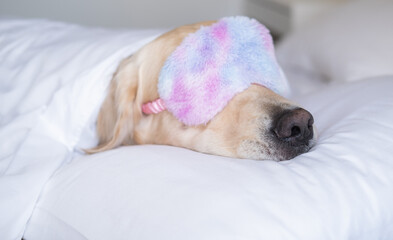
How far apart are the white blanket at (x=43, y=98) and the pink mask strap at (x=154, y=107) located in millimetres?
180

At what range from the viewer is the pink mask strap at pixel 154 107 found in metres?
1.35

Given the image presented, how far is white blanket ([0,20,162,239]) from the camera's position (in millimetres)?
1170

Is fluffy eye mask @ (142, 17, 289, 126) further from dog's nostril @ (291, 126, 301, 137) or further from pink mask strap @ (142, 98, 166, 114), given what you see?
dog's nostril @ (291, 126, 301, 137)

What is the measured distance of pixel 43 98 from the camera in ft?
4.76

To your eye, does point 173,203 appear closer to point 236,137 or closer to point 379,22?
point 236,137

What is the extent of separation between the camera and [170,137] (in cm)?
134

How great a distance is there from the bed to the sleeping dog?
0.22 ft

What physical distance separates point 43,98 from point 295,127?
822 millimetres

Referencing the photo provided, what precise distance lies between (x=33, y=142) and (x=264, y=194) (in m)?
0.76

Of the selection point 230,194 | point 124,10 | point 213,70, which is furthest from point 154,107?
point 124,10

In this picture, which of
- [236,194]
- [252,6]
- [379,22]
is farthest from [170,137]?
[252,6]

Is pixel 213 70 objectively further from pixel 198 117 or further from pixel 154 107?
pixel 154 107

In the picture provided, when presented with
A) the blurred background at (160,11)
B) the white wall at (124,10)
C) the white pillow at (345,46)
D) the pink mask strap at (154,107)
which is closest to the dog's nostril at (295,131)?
the pink mask strap at (154,107)

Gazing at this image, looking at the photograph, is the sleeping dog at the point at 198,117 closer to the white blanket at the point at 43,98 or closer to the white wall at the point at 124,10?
the white blanket at the point at 43,98
